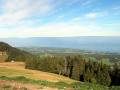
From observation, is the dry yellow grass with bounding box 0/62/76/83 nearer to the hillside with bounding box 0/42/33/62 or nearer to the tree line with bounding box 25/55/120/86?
the tree line with bounding box 25/55/120/86

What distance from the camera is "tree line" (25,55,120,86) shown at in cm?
3569

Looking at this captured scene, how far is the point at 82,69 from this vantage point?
43062 millimetres

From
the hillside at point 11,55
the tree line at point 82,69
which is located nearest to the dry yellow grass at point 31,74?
the tree line at point 82,69

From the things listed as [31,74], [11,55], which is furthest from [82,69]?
[11,55]

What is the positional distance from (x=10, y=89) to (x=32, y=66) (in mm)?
Result: 45304

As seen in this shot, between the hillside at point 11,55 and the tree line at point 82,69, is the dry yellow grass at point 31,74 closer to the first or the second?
the tree line at point 82,69

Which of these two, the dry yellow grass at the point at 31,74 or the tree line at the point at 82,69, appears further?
the tree line at the point at 82,69

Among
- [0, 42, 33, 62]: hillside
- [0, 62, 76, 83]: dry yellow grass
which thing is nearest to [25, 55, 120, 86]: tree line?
[0, 62, 76, 83]: dry yellow grass

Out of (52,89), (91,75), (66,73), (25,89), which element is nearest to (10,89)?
(25,89)

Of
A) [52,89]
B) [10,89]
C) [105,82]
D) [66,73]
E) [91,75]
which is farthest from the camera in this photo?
[66,73]

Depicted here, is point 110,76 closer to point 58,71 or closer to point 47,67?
point 58,71

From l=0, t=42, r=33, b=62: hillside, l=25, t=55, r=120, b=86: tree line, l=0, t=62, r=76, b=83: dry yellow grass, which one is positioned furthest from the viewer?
l=0, t=42, r=33, b=62: hillside

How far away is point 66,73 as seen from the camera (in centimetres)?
4484

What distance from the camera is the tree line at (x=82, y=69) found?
3569cm
